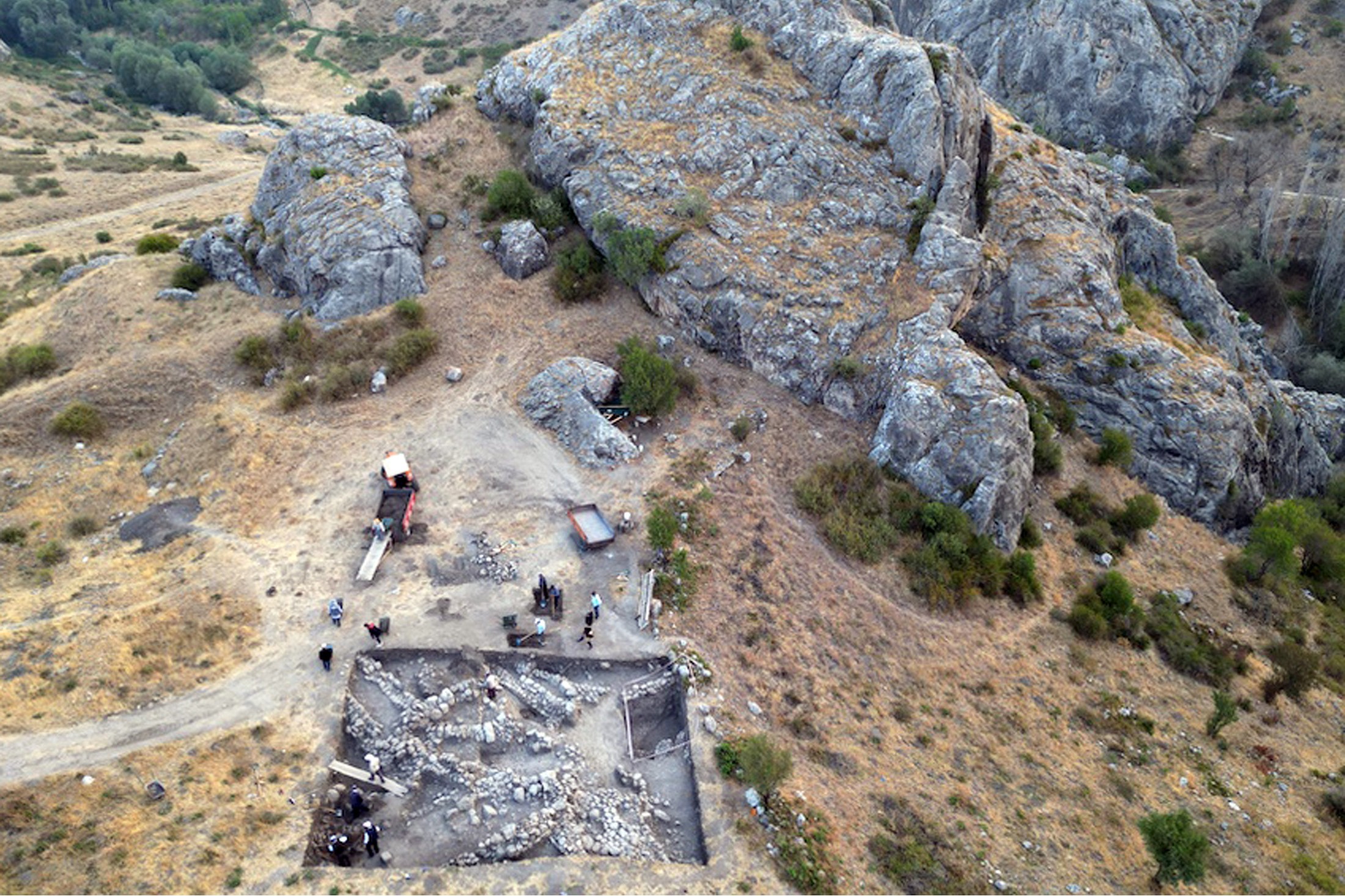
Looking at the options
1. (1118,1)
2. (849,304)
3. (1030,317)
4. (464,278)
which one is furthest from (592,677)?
(1118,1)

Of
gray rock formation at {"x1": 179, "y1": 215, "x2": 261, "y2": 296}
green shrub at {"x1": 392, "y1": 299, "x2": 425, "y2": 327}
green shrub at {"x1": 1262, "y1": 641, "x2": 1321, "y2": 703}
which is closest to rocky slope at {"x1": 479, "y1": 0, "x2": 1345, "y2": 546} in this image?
green shrub at {"x1": 1262, "y1": 641, "x2": 1321, "y2": 703}

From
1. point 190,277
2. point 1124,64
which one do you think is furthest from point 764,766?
point 1124,64

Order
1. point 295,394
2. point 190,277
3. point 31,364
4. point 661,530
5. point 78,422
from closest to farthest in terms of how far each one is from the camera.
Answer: point 661,530 < point 78,422 < point 295,394 < point 31,364 < point 190,277

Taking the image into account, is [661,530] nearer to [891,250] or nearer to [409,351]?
[409,351]

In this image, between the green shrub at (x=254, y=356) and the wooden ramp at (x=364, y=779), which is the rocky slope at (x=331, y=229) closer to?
the green shrub at (x=254, y=356)

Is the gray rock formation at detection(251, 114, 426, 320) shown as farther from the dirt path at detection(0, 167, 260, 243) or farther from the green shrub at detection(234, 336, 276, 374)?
the dirt path at detection(0, 167, 260, 243)

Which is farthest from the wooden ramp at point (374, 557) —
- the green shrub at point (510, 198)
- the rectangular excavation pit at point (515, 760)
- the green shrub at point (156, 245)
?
the green shrub at point (156, 245)
